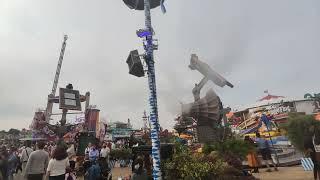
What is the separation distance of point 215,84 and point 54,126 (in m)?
41.6

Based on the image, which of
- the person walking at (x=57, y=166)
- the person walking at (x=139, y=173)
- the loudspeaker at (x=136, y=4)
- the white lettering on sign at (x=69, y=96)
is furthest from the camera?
the white lettering on sign at (x=69, y=96)

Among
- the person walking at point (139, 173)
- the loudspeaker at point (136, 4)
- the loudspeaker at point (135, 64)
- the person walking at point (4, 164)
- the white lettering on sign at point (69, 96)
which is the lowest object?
the person walking at point (139, 173)

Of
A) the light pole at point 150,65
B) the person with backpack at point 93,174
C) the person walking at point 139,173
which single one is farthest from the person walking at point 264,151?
the person walking at point 139,173

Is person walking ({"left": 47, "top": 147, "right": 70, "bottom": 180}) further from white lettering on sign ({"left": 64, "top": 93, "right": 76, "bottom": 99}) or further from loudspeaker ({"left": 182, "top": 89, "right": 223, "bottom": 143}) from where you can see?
white lettering on sign ({"left": 64, "top": 93, "right": 76, "bottom": 99})

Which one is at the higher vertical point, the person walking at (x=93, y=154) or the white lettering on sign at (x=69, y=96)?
the white lettering on sign at (x=69, y=96)

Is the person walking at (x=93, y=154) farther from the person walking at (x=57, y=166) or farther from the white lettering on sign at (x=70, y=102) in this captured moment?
the white lettering on sign at (x=70, y=102)

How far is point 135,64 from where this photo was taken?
33.8 ft

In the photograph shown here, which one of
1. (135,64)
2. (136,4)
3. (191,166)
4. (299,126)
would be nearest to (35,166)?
(135,64)

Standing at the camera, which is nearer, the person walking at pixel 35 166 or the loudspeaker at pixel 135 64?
the person walking at pixel 35 166

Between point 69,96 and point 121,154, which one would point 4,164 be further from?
point 69,96

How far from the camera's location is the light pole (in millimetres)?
10359

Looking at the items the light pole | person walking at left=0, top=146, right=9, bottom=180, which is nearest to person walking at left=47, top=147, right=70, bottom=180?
the light pole

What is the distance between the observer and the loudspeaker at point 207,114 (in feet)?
75.8

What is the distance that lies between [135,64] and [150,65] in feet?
3.40
